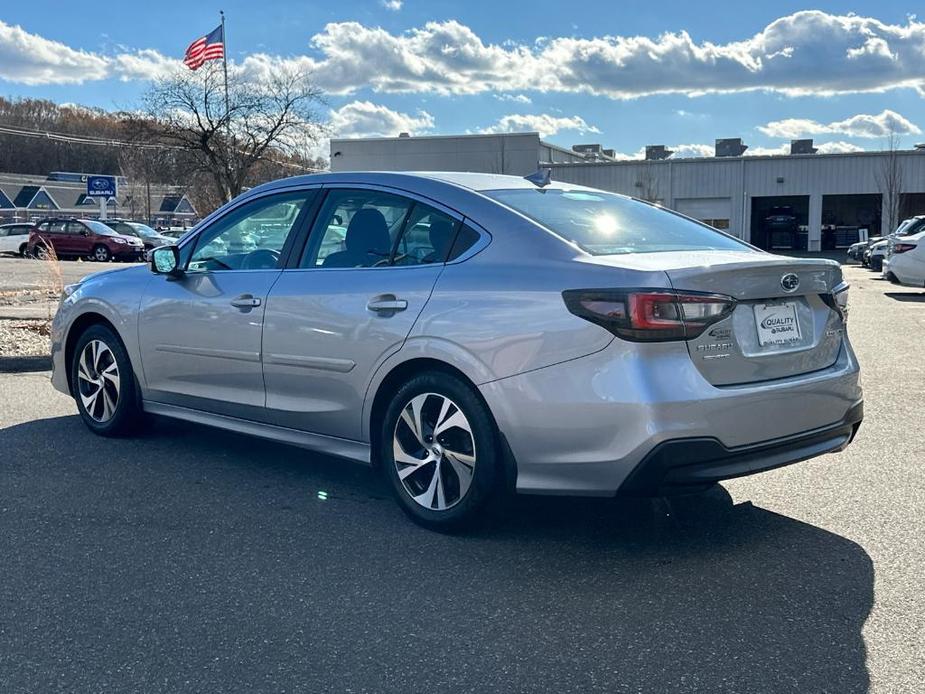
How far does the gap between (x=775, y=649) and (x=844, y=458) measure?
2.69 meters

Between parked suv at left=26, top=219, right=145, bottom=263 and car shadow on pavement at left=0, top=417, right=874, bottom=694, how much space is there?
29878 mm

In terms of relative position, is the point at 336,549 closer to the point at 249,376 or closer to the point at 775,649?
the point at 249,376

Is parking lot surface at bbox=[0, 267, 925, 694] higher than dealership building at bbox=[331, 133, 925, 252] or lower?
lower

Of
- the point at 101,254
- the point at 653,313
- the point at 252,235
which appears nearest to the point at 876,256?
the point at 101,254

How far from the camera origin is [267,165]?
41188 mm

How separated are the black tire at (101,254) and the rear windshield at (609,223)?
102 feet

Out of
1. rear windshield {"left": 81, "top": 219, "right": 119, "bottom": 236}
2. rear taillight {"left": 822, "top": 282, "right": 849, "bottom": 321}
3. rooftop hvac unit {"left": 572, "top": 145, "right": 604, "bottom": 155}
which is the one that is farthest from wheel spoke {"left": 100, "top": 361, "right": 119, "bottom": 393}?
rooftop hvac unit {"left": 572, "top": 145, "right": 604, "bottom": 155}

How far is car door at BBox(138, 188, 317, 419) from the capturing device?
4.96 metres

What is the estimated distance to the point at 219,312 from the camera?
16.7 feet

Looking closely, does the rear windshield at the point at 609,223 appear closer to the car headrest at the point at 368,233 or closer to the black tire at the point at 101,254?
the car headrest at the point at 368,233

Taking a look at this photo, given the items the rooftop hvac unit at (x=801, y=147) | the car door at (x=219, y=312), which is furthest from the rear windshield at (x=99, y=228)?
the rooftop hvac unit at (x=801, y=147)

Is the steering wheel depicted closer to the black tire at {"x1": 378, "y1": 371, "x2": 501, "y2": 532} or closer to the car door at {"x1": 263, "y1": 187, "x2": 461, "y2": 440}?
the car door at {"x1": 263, "y1": 187, "x2": 461, "y2": 440}

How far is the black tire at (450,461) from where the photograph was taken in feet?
12.8

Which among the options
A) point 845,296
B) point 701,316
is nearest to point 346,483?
point 701,316
